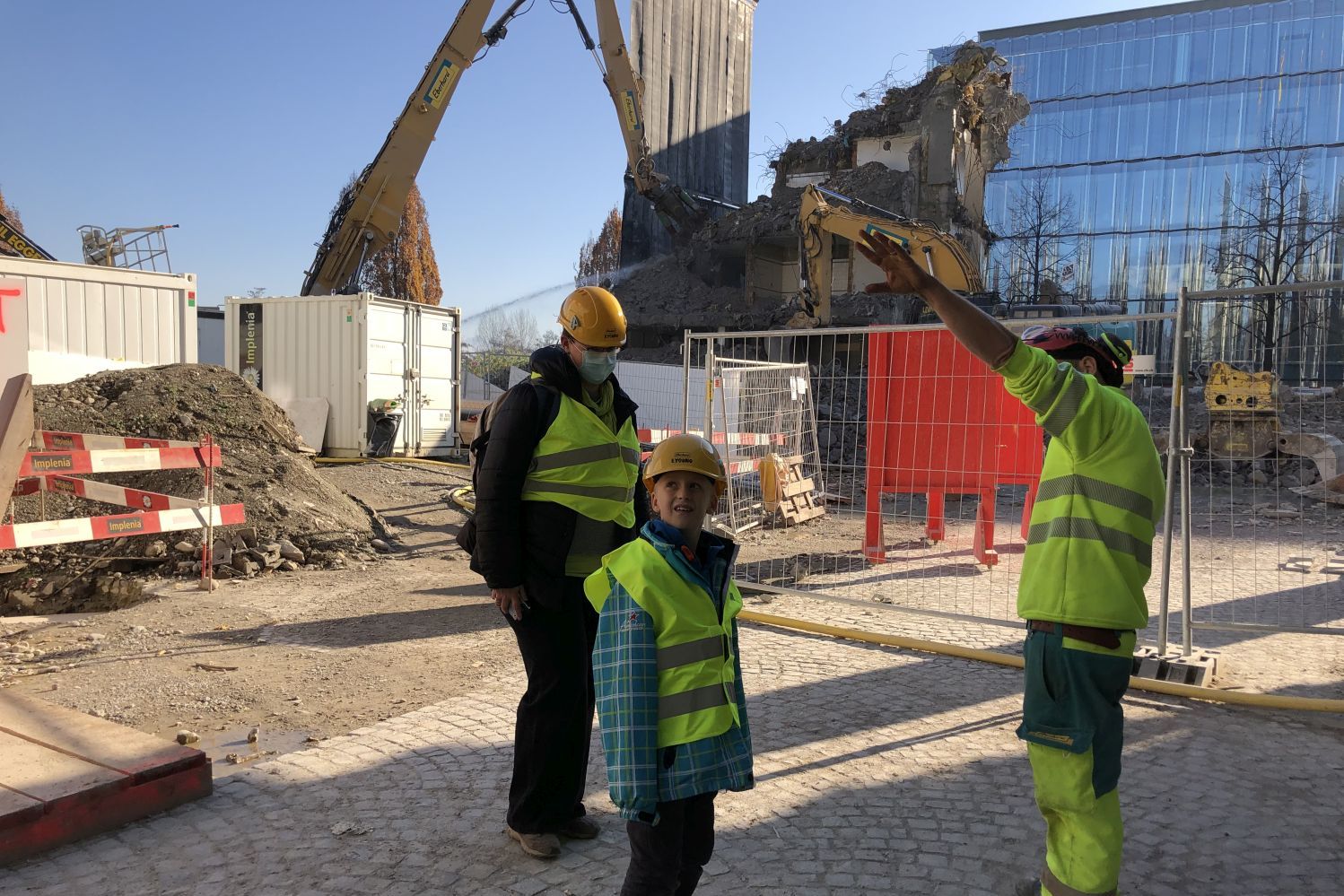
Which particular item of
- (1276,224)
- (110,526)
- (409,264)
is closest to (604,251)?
(409,264)

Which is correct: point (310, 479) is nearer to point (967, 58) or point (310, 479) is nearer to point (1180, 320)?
point (1180, 320)

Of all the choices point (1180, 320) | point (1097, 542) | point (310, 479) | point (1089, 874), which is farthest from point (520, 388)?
point (310, 479)

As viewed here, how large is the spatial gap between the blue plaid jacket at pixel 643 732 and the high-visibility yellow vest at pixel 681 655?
0.02 metres

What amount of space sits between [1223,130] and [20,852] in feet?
135

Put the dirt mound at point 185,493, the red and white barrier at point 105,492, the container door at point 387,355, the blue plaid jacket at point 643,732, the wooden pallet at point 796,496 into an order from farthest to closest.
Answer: the container door at point 387,355 < the wooden pallet at point 796,496 < the dirt mound at point 185,493 < the red and white barrier at point 105,492 < the blue plaid jacket at point 643,732

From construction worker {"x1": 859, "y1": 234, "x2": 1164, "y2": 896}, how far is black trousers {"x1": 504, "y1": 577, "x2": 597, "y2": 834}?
1.49 meters

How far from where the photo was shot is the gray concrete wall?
3259 cm

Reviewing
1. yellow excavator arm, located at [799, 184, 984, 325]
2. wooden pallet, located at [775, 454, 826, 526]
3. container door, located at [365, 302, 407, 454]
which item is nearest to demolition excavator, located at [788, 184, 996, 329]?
yellow excavator arm, located at [799, 184, 984, 325]

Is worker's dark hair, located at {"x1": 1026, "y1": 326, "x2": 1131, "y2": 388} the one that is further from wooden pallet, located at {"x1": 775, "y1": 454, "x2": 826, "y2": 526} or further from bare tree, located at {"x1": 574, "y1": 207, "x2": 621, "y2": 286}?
bare tree, located at {"x1": 574, "y1": 207, "x2": 621, "y2": 286}

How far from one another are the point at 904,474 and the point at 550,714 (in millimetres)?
5531

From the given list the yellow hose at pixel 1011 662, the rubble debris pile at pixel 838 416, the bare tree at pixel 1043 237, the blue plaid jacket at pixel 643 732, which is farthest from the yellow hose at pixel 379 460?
the bare tree at pixel 1043 237

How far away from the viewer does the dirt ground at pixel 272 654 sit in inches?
192

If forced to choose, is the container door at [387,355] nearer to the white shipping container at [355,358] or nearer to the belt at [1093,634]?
the white shipping container at [355,358]

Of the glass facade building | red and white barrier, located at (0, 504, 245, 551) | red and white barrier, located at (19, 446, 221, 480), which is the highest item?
the glass facade building
